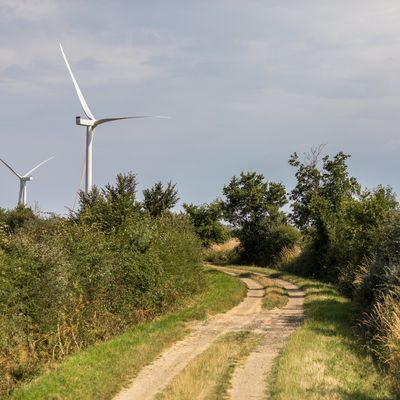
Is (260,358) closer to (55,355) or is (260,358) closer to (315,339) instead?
(315,339)

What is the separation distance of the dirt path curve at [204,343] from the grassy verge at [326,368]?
75cm

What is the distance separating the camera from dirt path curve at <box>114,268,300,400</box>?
12180mm

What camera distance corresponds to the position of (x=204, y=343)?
1748 centimetres

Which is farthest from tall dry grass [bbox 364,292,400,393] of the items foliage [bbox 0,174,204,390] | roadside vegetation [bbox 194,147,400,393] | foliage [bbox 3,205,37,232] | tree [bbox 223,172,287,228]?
foliage [bbox 3,205,37,232]

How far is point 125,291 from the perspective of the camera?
20.5 meters

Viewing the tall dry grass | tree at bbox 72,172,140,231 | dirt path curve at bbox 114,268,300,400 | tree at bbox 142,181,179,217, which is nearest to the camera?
dirt path curve at bbox 114,268,300,400

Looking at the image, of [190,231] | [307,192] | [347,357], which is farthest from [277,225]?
[347,357]

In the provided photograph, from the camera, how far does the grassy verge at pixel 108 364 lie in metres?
11.6

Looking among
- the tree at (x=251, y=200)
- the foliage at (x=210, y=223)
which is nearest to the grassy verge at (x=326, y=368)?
the tree at (x=251, y=200)

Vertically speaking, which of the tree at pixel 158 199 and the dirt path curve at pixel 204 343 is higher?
the tree at pixel 158 199

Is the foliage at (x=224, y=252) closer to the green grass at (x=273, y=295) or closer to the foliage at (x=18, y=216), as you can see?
the foliage at (x=18, y=216)

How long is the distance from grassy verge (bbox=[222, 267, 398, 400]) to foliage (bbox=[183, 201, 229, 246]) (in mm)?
50186

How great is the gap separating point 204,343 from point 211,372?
431 centimetres

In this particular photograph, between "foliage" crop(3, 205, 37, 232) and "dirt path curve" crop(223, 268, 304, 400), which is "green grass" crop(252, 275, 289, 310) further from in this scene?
"foliage" crop(3, 205, 37, 232)
